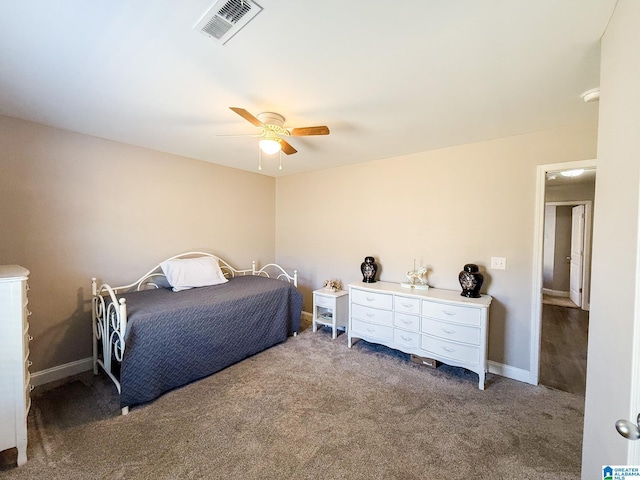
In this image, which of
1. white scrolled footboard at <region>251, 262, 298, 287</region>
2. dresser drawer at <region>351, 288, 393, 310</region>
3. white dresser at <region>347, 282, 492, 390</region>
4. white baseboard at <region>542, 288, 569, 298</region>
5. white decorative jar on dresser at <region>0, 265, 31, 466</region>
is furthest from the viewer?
white baseboard at <region>542, 288, 569, 298</region>

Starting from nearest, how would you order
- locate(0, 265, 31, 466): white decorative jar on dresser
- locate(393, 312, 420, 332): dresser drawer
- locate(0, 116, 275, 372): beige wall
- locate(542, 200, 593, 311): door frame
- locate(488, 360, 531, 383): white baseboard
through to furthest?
1. locate(0, 265, 31, 466): white decorative jar on dresser
2. locate(0, 116, 275, 372): beige wall
3. locate(488, 360, 531, 383): white baseboard
4. locate(393, 312, 420, 332): dresser drawer
5. locate(542, 200, 593, 311): door frame

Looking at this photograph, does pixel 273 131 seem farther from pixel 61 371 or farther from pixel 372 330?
pixel 61 371

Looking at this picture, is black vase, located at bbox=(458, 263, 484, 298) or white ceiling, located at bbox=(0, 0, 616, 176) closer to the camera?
white ceiling, located at bbox=(0, 0, 616, 176)

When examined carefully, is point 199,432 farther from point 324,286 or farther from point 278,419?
point 324,286

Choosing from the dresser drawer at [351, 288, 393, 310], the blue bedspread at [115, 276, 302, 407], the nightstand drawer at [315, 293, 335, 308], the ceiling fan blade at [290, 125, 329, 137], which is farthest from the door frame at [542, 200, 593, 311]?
the ceiling fan blade at [290, 125, 329, 137]

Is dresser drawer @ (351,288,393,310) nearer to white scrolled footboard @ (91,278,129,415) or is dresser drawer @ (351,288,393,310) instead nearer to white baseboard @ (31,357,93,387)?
white scrolled footboard @ (91,278,129,415)

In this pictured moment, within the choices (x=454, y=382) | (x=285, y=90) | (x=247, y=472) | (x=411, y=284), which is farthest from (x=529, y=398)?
(x=285, y=90)

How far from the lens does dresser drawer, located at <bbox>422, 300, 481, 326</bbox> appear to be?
2426 mm

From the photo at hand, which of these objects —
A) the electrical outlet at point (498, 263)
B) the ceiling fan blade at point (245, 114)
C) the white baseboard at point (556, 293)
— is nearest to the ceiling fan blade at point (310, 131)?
the ceiling fan blade at point (245, 114)

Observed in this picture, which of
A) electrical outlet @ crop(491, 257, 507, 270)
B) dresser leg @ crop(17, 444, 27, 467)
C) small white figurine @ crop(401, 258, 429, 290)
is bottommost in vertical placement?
dresser leg @ crop(17, 444, 27, 467)

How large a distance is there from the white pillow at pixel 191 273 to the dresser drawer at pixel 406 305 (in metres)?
2.10

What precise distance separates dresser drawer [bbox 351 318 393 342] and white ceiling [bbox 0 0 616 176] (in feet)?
6.76

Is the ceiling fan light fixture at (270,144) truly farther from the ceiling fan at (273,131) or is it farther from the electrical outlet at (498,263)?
the electrical outlet at (498,263)

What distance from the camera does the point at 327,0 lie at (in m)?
1.09
